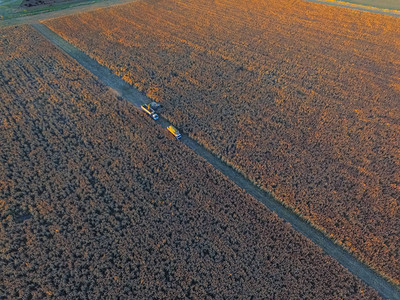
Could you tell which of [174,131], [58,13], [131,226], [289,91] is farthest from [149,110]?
[58,13]

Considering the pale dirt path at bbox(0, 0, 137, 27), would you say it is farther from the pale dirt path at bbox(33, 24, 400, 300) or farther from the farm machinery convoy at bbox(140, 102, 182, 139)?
the farm machinery convoy at bbox(140, 102, 182, 139)

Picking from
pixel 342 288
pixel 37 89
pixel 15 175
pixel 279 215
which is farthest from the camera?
pixel 37 89

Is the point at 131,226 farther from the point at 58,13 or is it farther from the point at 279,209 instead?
the point at 58,13

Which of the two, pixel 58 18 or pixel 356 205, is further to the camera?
pixel 58 18

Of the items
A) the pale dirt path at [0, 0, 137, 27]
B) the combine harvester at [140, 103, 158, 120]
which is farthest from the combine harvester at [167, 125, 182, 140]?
the pale dirt path at [0, 0, 137, 27]

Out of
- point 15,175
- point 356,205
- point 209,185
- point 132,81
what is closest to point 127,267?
point 209,185

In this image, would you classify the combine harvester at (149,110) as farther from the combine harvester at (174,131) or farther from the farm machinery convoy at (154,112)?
the combine harvester at (174,131)

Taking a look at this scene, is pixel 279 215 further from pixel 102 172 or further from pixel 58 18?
pixel 58 18
